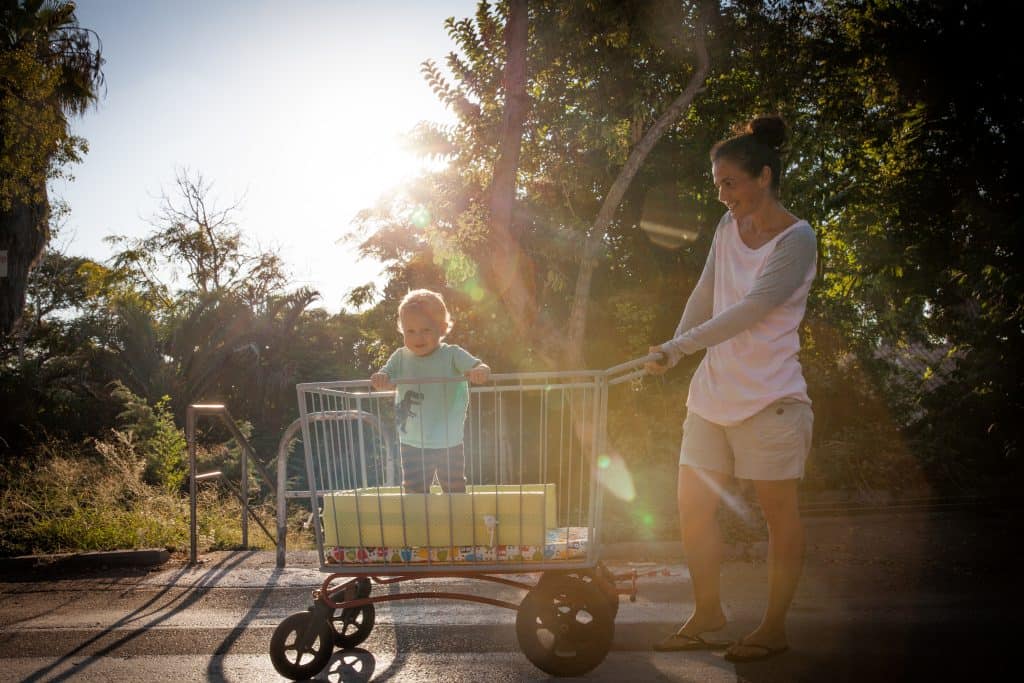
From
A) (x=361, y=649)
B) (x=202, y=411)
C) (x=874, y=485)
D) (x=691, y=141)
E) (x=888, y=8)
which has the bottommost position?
(x=874, y=485)

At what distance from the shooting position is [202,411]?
23.2ft

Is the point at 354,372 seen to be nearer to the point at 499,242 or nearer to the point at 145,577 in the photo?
the point at 499,242

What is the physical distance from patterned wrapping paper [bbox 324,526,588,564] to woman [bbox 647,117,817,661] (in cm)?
53

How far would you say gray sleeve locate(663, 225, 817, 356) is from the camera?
3334mm

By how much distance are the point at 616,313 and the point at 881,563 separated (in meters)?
7.40

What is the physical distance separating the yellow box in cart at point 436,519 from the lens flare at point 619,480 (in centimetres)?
533

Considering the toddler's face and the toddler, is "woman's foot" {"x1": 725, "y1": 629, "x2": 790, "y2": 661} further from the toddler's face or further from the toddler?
the toddler's face

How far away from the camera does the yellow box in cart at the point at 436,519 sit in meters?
3.59

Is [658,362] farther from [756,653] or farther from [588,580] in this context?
[756,653]

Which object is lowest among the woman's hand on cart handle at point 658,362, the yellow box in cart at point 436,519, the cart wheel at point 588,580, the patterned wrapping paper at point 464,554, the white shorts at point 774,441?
the cart wheel at point 588,580

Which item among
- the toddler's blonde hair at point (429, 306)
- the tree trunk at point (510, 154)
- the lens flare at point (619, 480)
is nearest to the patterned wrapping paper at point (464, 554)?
the toddler's blonde hair at point (429, 306)

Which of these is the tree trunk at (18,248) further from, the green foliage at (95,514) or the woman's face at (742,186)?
the woman's face at (742,186)

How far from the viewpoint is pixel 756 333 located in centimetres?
347

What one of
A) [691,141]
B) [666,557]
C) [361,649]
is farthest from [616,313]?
[361,649]
